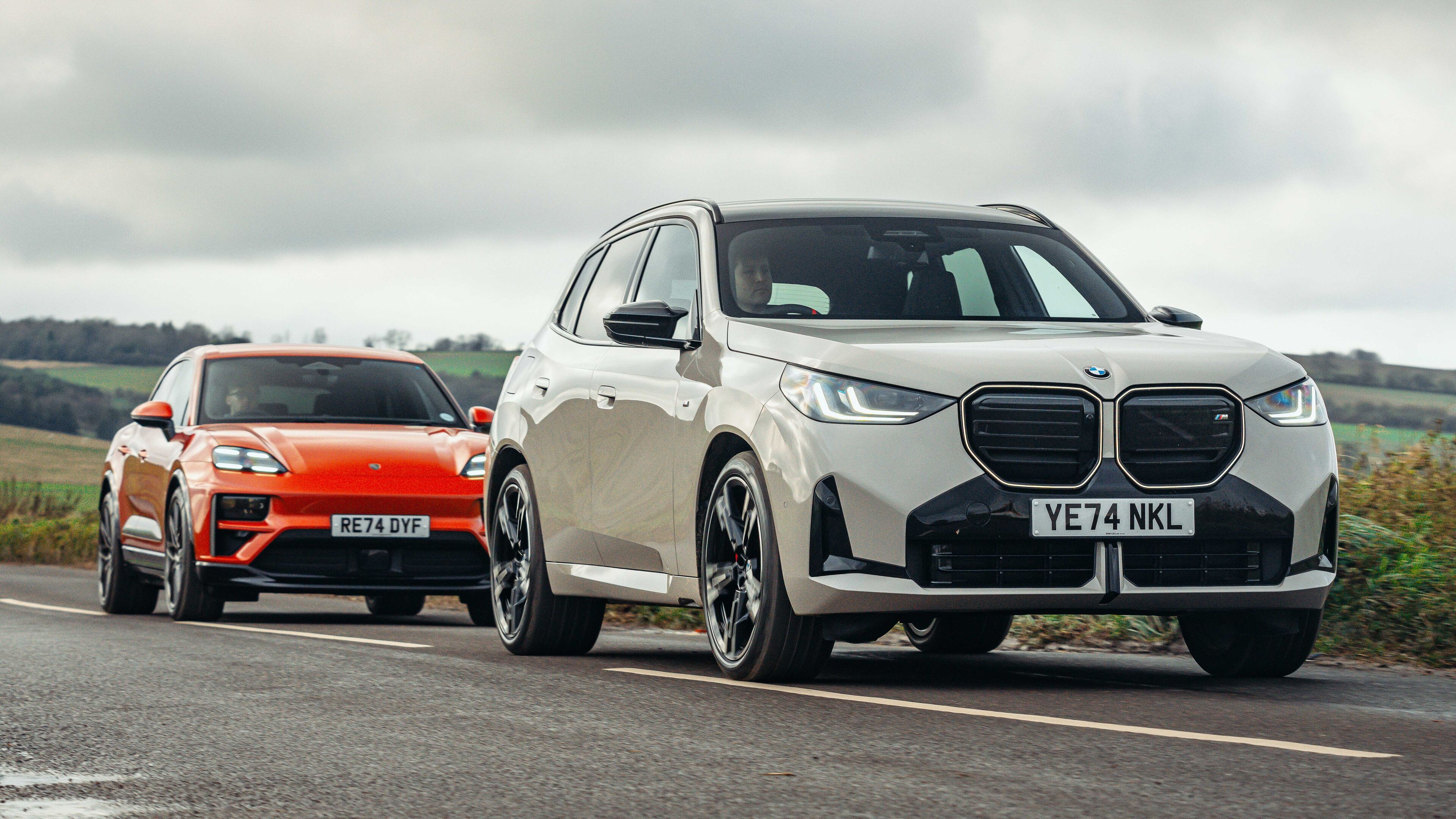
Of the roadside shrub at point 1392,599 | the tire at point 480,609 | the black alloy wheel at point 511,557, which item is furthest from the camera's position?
the tire at point 480,609

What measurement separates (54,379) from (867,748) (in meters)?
72.1

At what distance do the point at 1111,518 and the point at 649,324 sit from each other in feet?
6.68

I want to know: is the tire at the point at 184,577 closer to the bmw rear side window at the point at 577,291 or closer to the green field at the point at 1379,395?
the bmw rear side window at the point at 577,291

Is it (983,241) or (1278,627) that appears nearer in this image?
(1278,627)

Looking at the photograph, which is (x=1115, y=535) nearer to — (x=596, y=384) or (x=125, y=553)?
(x=596, y=384)

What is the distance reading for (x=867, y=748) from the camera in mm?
5418

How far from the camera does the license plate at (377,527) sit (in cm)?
1245

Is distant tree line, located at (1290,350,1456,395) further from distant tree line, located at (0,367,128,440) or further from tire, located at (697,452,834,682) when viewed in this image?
distant tree line, located at (0,367,128,440)

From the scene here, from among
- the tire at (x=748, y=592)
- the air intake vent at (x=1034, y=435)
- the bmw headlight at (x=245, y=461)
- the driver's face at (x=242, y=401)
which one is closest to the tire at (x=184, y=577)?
the bmw headlight at (x=245, y=461)

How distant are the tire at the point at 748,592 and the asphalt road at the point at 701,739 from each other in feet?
0.59

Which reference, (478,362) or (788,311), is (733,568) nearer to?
(788,311)

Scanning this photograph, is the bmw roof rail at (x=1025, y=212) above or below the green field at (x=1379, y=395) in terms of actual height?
above

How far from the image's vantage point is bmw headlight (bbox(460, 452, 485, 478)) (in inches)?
502

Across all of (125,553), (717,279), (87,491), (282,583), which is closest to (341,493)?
(282,583)
